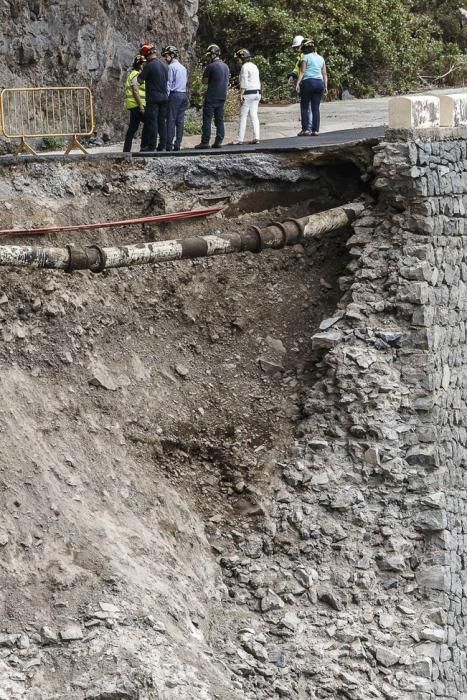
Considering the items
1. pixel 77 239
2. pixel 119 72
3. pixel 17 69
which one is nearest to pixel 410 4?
pixel 119 72

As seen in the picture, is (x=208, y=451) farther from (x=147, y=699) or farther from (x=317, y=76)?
(x=317, y=76)

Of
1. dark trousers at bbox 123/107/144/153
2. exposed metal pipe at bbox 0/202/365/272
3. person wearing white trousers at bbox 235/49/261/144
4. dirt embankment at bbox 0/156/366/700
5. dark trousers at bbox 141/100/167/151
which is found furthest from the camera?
person wearing white trousers at bbox 235/49/261/144

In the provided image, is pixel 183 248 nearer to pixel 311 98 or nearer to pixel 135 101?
pixel 135 101

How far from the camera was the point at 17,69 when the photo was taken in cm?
1769

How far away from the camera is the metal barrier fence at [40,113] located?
51.9ft

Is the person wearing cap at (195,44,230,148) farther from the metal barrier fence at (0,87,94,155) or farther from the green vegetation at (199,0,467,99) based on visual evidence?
the green vegetation at (199,0,467,99)

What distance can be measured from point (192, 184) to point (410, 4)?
16262 millimetres

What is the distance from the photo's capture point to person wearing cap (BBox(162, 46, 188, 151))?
52.1ft

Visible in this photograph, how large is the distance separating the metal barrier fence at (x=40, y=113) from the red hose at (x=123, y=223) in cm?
242

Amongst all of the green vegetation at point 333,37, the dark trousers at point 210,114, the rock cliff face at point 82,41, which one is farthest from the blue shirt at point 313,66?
the green vegetation at point 333,37

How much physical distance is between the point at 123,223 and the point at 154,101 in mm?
3324

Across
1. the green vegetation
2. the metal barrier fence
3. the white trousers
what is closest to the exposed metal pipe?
the white trousers

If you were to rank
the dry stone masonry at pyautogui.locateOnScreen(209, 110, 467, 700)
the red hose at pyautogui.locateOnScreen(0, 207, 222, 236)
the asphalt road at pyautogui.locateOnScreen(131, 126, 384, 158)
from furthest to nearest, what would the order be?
1. the asphalt road at pyautogui.locateOnScreen(131, 126, 384, 158)
2. the red hose at pyautogui.locateOnScreen(0, 207, 222, 236)
3. the dry stone masonry at pyautogui.locateOnScreen(209, 110, 467, 700)

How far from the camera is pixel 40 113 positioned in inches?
650
